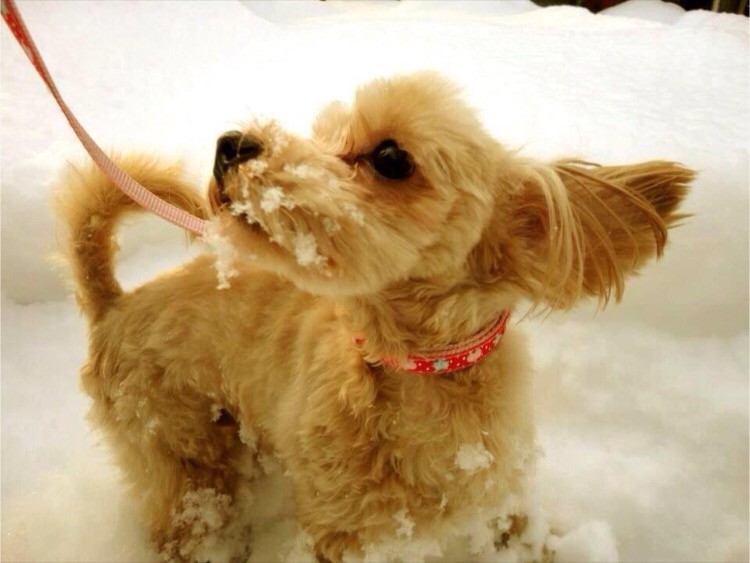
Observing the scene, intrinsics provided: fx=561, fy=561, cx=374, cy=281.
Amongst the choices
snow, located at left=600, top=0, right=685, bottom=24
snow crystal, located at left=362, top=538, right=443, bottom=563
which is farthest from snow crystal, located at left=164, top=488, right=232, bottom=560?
snow, located at left=600, top=0, right=685, bottom=24

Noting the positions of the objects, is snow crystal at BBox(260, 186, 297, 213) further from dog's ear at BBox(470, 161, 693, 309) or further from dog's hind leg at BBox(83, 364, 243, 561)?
dog's hind leg at BBox(83, 364, 243, 561)

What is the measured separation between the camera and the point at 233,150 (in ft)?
2.33

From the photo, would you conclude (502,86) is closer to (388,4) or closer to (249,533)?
(249,533)

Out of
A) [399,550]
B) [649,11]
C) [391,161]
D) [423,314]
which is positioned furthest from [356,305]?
[649,11]

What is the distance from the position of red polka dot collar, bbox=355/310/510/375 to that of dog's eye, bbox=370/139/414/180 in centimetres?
26

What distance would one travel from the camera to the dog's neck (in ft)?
2.61

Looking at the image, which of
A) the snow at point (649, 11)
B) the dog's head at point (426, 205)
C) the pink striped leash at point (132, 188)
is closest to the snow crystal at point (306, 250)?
the dog's head at point (426, 205)

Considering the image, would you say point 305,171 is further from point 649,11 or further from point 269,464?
point 649,11

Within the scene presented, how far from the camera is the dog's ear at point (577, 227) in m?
0.74

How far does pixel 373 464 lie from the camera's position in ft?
Result: 2.93

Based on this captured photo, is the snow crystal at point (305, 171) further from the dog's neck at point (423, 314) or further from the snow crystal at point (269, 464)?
the snow crystal at point (269, 464)

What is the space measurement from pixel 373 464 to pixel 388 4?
3.28 meters

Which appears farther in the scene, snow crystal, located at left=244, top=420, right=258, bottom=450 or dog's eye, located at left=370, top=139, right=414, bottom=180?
snow crystal, located at left=244, top=420, right=258, bottom=450

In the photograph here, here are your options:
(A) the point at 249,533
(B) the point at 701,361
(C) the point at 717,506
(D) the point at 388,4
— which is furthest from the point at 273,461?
(D) the point at 388,4
